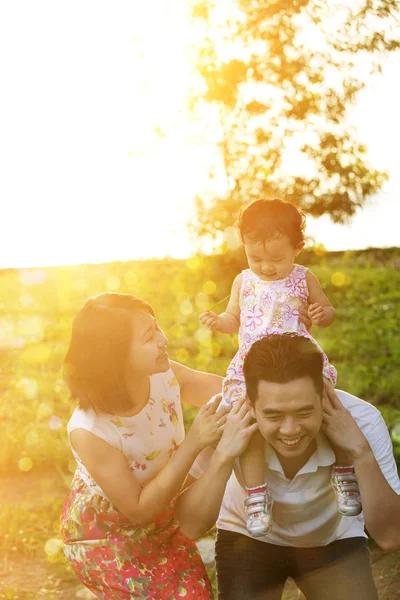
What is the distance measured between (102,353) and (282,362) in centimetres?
61

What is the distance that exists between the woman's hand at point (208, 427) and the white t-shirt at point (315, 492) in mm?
228

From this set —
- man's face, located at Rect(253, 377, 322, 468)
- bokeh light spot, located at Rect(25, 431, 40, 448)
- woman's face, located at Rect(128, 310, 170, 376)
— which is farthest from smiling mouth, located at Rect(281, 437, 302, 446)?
bokeh light spot, located at Rect(25, 431, 40, 448)

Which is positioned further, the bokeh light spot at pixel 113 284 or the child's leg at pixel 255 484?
the bokeh light spot at pixel 113 284

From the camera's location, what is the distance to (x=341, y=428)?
2594 mm

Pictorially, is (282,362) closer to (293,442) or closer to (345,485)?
(293,442)

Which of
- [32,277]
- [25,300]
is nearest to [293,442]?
[25,300]

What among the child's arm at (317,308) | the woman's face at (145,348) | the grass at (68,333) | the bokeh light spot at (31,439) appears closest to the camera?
the woman's face at (145,348)

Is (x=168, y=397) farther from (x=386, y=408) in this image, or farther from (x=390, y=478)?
(x=386, y=408)

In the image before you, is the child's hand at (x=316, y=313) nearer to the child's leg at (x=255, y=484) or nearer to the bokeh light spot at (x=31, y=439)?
the child's leg at (x=255, y=484)

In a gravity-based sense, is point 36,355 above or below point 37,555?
above

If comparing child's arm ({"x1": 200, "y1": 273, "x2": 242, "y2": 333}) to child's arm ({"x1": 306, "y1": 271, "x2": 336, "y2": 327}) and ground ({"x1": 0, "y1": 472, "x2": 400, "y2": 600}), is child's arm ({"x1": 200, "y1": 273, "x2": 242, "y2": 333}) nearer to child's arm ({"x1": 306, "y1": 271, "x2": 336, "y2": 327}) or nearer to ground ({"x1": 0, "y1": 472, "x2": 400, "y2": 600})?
child's arm ({"x1": 306, "y1": 271, "x2": 336, "y2": 327})

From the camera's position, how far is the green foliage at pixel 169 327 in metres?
6.61

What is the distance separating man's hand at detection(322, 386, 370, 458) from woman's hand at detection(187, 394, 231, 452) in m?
0.35

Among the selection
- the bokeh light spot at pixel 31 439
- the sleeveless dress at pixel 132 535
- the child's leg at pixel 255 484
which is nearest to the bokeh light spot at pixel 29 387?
the bokeh light spot at pixel 31 439
